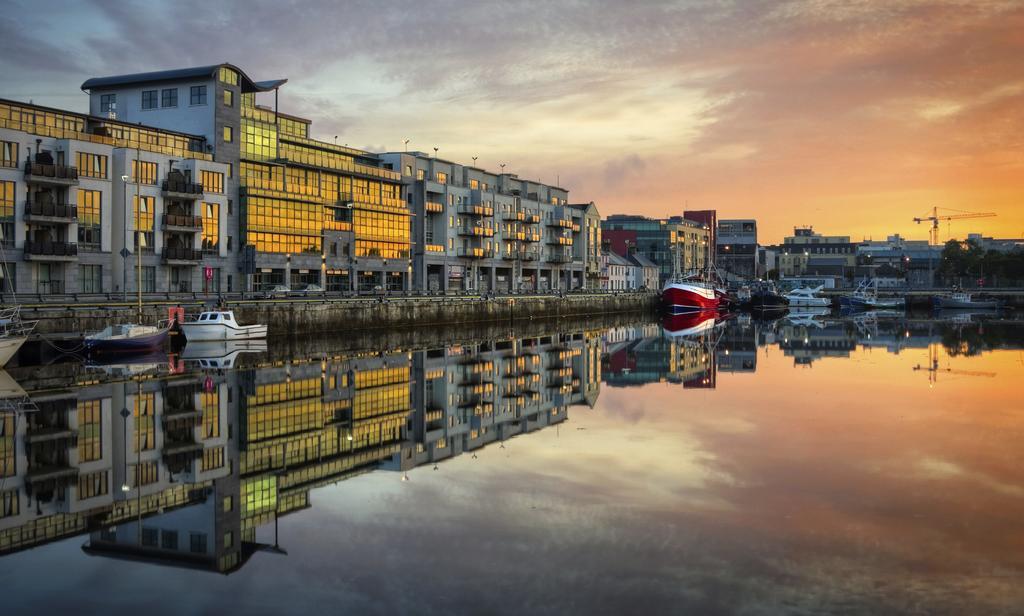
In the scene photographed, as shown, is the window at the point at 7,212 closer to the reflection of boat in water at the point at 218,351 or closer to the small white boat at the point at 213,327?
the small white boat at the point at 213,327

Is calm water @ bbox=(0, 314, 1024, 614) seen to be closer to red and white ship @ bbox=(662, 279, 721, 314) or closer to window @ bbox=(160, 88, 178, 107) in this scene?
window @ bbox=(160, 88, 178, 107)

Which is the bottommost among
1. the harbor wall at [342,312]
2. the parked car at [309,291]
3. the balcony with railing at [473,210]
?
the harbor wall at [342,312]

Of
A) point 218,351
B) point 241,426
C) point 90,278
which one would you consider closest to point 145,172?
point 90,278

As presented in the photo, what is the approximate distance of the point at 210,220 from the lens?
7588 centimetres

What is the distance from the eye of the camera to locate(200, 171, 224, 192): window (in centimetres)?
7506

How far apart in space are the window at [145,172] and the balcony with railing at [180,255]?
214 inches

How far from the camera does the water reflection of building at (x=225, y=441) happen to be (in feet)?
51.3

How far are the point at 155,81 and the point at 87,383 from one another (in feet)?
166

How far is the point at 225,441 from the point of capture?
23797 millimetres

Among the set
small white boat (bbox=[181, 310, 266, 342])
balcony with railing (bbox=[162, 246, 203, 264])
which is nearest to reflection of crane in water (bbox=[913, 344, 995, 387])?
small white boat (bbox=[181, 310, 266, 342])

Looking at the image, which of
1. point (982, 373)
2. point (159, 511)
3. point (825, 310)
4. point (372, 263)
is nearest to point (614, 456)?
point (159, 511)

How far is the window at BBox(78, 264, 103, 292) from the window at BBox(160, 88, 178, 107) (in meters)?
17.7

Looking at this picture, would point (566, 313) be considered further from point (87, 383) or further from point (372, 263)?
point (87, 383)

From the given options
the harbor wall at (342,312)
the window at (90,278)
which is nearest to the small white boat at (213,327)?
the harbor wall at (342,312)
